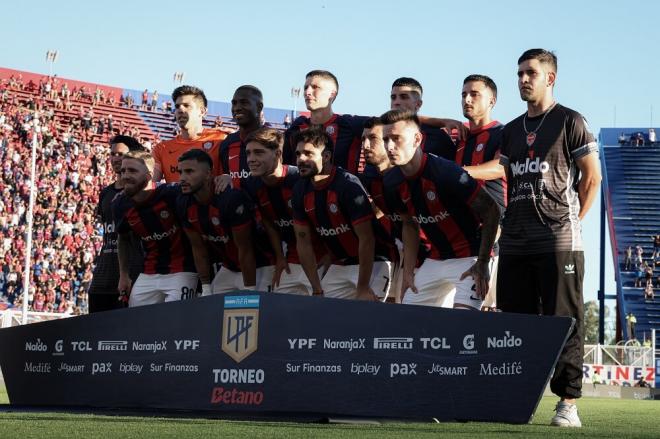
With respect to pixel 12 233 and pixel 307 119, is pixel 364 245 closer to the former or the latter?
pixel 307 119

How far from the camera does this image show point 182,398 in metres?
7.75

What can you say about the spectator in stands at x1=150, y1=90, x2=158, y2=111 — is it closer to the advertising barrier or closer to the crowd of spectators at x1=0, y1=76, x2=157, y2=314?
the crowd of spectators at x1=0, y1=76, x2=157, y2=314

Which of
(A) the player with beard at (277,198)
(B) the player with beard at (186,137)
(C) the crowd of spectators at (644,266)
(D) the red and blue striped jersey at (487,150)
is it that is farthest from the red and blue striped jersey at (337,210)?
(C) the crowd of spectators at (644,266)

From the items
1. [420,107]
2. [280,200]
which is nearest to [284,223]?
[280,200]

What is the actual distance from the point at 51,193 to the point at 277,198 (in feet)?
85.2

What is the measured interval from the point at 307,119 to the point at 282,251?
1351mm

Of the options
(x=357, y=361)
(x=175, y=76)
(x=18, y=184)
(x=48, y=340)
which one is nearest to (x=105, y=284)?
(x=48, y=340)

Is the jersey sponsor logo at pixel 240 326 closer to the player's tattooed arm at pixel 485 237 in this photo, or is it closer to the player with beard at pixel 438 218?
the player with beard at pixel 438 218

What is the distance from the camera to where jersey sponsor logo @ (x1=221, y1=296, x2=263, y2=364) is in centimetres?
738

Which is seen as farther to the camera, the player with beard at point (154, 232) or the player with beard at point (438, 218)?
the player with beard at point (154, 232)

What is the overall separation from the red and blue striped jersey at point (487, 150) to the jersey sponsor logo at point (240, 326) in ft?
7.33

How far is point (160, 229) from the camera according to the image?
9414mm

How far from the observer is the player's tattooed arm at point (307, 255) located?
8.27m

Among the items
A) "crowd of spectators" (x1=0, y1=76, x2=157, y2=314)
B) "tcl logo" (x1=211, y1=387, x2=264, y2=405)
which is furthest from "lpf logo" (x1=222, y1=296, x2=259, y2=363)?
"crowd of spectators" (x1=0, y1=76, x2=157, y2=314)
